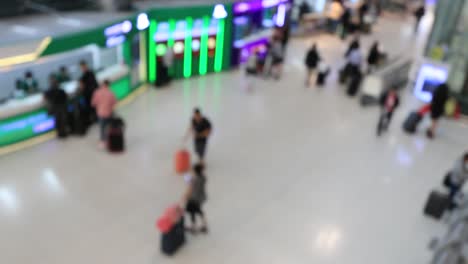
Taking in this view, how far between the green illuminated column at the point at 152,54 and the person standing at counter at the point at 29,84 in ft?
11.3

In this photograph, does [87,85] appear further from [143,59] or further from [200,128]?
[200,128]

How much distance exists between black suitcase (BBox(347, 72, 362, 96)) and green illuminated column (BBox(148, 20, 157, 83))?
549cm

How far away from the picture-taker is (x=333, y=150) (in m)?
10.2

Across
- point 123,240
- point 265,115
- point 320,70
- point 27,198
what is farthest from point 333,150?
point 27,198

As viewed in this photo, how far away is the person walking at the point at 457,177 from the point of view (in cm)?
787

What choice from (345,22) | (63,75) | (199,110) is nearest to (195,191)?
(199,110)

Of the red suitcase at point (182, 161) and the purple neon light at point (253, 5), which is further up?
the purple neon light at point (253, 5)

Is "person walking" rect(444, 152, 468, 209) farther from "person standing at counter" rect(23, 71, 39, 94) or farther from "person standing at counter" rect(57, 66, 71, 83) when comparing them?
"person standing at counter" rect(23, 71, 39, 94)

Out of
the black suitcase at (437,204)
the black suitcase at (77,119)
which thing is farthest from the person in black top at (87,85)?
the black suitcase at (437,204)

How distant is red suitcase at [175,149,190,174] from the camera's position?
341 inches

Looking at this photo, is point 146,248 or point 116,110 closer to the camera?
point 146,248

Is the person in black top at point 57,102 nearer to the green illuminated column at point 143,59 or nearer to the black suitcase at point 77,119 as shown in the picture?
the black suitcase at point 77,119

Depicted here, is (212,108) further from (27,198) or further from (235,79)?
(27,198)

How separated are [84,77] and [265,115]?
439 cm
